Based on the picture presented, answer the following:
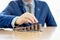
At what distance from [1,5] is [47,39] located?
1.85 meters

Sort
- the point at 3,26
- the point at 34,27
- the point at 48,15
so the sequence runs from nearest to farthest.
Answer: the point at 34,27 → the point at 3,26 → the point at 48,15

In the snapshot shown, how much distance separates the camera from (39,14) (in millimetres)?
1780

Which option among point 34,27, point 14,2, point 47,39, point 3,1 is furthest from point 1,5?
point 47,39

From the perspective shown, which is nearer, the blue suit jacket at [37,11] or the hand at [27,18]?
the hand at [27,18]

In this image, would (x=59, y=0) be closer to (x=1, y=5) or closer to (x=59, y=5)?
(x=59, y=5)

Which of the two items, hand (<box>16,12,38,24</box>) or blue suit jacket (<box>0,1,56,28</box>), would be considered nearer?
hand (<box>16,12,38,24</box>)

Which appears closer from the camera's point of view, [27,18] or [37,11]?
[27,18]

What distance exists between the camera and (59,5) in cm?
253

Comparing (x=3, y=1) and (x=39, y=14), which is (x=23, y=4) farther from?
(x=3, y=1)

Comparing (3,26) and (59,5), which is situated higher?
(59,5)

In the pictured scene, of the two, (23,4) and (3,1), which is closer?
(23,4)

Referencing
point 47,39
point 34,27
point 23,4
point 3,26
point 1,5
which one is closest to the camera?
point 47,39

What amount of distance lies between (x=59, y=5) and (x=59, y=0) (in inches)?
2.8

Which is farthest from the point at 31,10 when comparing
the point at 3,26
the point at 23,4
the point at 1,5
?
the point at 1,5
